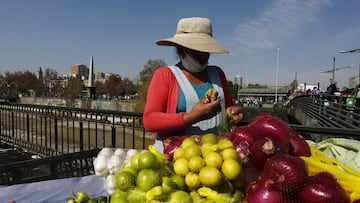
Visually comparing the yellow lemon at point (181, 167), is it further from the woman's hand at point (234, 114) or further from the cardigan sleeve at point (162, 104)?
the woman's hand at point (234, 114)

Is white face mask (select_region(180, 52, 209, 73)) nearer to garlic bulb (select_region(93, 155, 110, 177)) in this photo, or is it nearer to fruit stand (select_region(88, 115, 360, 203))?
fruit stand (select_region(88, 115, 360, 203))

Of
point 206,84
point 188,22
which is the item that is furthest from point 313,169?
point 188,22

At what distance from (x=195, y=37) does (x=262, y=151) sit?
0.94 metres

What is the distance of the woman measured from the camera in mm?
1966

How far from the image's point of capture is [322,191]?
48.3 inches

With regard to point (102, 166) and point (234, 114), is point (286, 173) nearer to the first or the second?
point (234, 114)

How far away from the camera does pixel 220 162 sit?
4.44ft

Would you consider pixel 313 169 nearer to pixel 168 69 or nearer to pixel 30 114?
pixel 168 69

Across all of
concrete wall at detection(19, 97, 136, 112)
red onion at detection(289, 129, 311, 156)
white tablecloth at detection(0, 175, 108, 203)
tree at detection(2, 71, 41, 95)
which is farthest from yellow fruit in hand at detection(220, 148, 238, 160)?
tree at detection(2, 71, 41, 95)

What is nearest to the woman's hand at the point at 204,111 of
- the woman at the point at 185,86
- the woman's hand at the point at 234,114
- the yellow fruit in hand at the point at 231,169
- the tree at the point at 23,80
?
the woman at the point at 185,86

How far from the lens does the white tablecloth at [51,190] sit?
6.66 feet

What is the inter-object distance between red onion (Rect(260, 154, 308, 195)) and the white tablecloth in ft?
3.52

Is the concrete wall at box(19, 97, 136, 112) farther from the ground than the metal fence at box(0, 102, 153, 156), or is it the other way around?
the metal fence at box(0, 102, 153, 156)

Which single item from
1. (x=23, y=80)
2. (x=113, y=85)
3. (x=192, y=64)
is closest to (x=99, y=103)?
(x=113, y=85)
